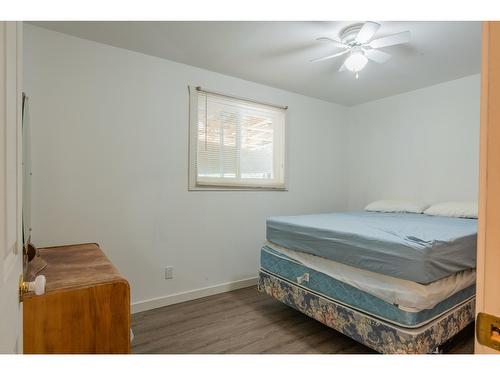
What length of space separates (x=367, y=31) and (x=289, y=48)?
2.29ft

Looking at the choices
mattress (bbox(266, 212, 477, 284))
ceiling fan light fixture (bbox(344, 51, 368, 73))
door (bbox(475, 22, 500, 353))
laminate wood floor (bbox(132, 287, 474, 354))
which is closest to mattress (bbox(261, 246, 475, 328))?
mattress (bbox(266, 212, 477, 284))

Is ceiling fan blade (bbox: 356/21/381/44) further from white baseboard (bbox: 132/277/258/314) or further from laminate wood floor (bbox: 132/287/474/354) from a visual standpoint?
white baseboard (bbox: 132/277/258/314)

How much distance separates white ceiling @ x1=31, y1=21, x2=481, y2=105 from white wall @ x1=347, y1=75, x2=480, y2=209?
0.25 m

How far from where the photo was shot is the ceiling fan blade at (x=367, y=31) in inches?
71.3

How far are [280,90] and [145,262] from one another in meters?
2.50

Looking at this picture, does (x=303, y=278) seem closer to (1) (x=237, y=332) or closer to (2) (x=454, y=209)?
(1) (x=237, y=332)

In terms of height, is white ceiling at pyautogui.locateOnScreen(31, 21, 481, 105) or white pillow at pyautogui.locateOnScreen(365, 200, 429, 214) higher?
white ceiling at pyautogui.locateOnScreen(31, 21, 481, 105)

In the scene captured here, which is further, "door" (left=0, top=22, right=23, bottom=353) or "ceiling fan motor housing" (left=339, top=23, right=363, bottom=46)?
"ceiling fan motor housing" (left=339, top=23, right=363, bottom=46)

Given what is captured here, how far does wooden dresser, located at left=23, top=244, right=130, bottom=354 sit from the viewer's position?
111cm

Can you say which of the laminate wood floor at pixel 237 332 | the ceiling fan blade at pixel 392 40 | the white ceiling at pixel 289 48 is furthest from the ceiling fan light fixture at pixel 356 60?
the laminate wood floor at pixel 237 332

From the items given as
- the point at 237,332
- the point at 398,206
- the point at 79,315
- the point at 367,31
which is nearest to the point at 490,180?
the point at 79,315

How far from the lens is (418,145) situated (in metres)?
3.44
